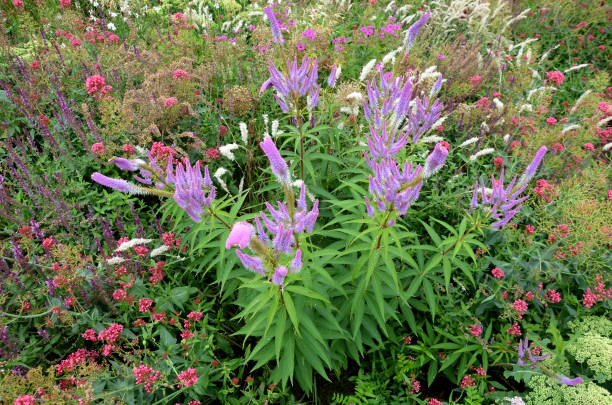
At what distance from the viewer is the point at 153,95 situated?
14.6 feet

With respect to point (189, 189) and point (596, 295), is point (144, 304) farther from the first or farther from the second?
point (596, 295)

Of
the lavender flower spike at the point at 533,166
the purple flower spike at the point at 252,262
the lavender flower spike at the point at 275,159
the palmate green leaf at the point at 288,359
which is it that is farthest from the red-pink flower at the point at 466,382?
the lavender flower spike at the point at 275,159

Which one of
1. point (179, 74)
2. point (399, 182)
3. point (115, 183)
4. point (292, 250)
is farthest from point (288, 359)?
point (179, 74)

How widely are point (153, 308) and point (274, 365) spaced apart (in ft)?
4.25

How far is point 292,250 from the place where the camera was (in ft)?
7.83

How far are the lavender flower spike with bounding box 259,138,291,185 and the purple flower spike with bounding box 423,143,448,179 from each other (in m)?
0.84

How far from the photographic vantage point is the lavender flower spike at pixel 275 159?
1.91 m

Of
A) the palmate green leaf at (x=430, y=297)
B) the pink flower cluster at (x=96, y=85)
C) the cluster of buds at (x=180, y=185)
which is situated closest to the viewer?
the cluster of buds at (x=180, y=185)

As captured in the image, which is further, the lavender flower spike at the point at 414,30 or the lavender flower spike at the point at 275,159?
the lavender flower spike at the point at 414,30

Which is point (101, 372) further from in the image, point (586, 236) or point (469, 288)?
point (586, 236)

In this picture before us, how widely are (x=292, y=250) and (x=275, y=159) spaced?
0.69m

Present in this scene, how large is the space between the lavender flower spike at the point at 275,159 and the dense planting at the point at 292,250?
0.06 feet

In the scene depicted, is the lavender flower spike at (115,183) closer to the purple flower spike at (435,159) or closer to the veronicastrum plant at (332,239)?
the veronicastrum plant at (332,239)

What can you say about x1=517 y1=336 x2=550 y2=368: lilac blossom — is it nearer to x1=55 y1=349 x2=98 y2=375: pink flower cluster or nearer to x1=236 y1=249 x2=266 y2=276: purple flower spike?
x1=236 y1=249 x2=266 y2=276: purple flower spike
